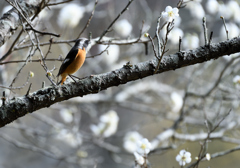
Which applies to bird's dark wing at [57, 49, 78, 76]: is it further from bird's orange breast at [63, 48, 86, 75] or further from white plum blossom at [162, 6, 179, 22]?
white plum blossom at [162, 6, 179, 22]

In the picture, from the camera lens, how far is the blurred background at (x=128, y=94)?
2.83 meters

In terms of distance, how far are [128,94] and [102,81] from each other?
3164 millimetres

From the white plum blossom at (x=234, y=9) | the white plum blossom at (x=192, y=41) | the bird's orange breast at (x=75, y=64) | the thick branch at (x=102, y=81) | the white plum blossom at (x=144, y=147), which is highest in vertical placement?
the white plum blossom at (x=234, y=9)

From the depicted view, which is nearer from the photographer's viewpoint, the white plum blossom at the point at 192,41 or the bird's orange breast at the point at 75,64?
the bird's orange breast at the point at 75,64

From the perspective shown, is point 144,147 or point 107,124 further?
point 107,124

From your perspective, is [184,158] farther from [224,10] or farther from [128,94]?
[128,94]

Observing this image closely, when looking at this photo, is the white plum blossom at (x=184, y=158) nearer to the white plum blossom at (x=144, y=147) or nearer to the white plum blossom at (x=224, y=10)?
the white plum blossom at (x=144, y=147)

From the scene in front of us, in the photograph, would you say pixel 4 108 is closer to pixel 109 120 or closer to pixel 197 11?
pixel 109 120

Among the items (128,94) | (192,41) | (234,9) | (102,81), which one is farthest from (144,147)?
(128,94)

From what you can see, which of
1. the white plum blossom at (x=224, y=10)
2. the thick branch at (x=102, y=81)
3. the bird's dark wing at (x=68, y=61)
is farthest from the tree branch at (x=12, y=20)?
the white plum blossom at (x=224, y=10)

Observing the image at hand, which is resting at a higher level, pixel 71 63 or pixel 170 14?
pixel 170 14

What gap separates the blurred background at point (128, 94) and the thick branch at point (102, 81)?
0.15 metres

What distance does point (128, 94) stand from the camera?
4.56m

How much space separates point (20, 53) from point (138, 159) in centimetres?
180
